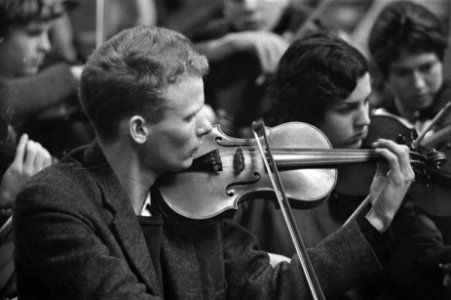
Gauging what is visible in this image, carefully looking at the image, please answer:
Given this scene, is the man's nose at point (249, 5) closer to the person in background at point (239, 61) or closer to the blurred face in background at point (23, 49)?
the person in background at point (239, 61)

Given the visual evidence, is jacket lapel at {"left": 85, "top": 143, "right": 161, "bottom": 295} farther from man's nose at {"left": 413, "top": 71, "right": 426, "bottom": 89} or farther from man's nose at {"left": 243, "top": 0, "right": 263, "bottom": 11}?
man's nose at {"left": 243, "top": 0, "right": 263, "bottom": 11}

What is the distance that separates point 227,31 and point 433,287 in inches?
39.2

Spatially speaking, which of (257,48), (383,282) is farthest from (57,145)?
(383,282)

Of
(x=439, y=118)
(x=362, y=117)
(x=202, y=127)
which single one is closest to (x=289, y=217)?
(x=202, y=127)

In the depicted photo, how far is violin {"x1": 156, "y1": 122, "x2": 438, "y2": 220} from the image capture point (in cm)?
122

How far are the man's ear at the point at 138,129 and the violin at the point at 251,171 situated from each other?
84 mm

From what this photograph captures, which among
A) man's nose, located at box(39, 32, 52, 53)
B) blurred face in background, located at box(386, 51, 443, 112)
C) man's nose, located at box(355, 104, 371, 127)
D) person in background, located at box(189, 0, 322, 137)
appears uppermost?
man's nose, located at box(355, 104, 371, 127)

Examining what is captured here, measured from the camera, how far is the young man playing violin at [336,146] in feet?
Answer: 4.79

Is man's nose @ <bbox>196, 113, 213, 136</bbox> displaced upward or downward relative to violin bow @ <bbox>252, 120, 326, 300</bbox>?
upward

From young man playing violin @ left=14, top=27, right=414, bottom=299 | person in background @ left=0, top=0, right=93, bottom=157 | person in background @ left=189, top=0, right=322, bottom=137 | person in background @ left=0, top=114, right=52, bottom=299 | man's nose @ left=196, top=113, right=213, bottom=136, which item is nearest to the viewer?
young man playing violin @ left=14, top=27, right=414, bottom=299

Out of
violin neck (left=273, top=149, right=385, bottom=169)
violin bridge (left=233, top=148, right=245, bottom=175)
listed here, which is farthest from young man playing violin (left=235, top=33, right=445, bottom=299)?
violin bridge (left=233, top=148, right=245, bottom=175)

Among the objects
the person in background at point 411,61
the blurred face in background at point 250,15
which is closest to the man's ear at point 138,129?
the person in background at point 411,61

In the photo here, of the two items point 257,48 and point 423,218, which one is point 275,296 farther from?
point 257,48

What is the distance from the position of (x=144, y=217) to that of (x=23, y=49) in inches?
25.8
